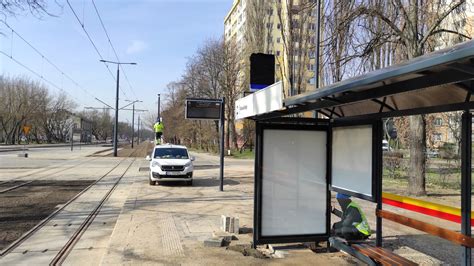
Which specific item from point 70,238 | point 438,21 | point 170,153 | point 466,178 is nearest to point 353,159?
point 466,178

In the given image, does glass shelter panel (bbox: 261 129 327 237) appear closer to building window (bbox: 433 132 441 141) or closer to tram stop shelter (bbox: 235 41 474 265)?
tram stop shelter (bbox: 235 41 474 265)

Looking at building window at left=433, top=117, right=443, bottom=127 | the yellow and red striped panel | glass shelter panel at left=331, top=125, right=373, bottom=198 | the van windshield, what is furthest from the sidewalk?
building window at left=433, top=117, right=443, bottom=127

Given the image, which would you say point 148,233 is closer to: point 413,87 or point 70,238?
point 70,238

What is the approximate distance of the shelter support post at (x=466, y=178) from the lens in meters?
4.14

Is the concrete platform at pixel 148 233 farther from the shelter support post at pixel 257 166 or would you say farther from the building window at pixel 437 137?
the building window at pixel 437 137

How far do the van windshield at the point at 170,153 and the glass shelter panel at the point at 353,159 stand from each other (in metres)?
11.5

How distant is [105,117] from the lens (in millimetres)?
140250

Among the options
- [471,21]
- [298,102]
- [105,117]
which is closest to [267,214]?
[298,102]

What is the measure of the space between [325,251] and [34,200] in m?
9.17

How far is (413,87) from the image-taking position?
425cm

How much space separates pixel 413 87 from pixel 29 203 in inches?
435

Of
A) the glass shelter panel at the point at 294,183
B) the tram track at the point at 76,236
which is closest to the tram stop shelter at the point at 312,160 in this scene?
the glass shelter panel at the point at 294,183

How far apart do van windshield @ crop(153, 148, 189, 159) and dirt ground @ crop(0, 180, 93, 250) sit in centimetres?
298

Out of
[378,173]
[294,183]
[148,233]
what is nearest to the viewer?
[378,173]
